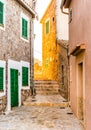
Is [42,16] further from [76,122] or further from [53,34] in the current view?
[76,122]

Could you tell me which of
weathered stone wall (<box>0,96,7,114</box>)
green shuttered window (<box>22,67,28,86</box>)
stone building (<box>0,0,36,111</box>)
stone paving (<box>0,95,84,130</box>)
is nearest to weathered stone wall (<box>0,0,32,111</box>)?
stone building (<box>0,0,36,111</box>)

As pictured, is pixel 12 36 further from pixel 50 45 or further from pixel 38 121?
pixel 50 45

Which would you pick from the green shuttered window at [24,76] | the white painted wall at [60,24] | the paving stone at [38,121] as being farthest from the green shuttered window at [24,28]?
the white painted wall at [60,24]

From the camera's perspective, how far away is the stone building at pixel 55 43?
20328mm

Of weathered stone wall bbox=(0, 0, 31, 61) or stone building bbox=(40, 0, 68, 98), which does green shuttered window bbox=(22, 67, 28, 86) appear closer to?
weathered stone wall bbox=(0, 0, 31, 61)

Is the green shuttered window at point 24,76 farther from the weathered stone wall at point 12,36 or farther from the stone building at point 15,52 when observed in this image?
the weathered stone wall at point 12,36

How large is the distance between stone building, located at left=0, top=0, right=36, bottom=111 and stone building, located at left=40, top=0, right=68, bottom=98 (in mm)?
2909

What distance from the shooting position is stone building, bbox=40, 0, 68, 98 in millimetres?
20328

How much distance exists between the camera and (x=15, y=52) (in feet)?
48.9

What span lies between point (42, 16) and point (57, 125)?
1927 cm

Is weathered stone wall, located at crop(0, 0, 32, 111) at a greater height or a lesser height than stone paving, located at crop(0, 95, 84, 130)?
greater

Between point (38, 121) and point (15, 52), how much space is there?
5.22 m

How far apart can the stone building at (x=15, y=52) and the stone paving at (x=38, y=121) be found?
3.67 ft

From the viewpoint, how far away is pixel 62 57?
1989 centimetres
